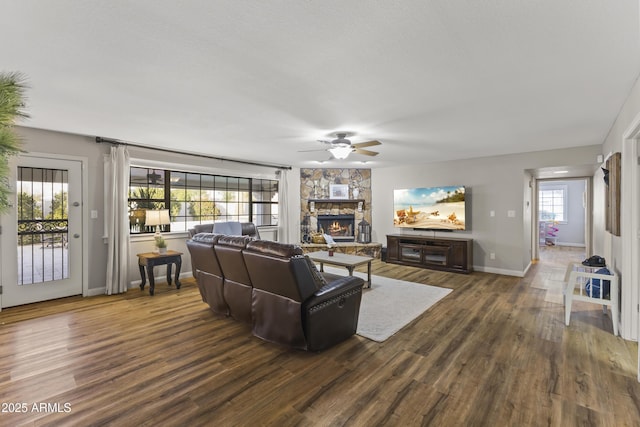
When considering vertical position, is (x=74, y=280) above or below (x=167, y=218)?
below

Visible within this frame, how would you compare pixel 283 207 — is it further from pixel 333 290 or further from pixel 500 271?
pixel 500 271

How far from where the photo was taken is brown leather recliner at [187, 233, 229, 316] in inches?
132

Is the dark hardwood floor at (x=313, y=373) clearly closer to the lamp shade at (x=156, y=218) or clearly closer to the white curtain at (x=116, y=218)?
the white curtain at (x=116, y=218)

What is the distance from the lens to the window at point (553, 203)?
32.3 feet

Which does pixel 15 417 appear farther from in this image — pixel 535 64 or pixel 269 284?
pixel 535 64

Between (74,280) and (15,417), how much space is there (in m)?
2.99

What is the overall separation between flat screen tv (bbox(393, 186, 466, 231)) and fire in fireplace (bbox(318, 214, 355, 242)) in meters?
1.18

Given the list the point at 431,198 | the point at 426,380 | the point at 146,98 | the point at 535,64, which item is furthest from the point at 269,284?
the point at 431,198

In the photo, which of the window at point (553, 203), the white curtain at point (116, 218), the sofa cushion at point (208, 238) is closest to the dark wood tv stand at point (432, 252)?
the sofa cushion at point (208, 238)

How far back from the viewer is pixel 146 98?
2.84 metres

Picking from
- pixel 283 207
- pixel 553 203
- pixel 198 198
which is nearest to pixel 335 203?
pixel 283 207

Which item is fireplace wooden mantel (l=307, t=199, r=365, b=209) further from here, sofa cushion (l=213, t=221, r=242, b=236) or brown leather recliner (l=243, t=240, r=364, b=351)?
brown leather recliner (l=243, t=240, r=364, b=351)

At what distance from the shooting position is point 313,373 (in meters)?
2.36

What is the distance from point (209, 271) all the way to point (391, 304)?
2365mm
